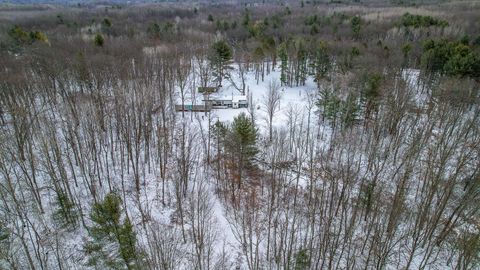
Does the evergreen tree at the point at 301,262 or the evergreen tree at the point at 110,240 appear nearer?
the evergreen tree at the point at 110,240

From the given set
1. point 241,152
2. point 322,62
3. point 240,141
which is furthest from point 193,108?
point 322,62

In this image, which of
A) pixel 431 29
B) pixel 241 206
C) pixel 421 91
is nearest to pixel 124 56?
pixel 241 206

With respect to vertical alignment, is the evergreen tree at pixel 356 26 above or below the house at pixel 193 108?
above

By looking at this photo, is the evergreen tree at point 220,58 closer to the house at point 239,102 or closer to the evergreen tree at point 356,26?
the house at point 239,102

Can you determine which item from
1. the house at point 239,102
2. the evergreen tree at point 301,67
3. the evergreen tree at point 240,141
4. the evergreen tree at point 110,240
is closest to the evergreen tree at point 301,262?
the evergreen tree at point 110,240

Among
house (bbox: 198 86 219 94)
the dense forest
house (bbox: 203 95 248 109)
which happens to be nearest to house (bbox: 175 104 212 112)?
the dense forest

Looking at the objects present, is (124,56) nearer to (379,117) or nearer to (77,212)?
(77,212)

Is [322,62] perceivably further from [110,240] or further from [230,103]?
[110,240]
